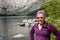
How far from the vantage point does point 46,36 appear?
3.86 metres

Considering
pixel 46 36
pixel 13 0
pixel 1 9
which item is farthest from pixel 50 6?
pixel 13 0

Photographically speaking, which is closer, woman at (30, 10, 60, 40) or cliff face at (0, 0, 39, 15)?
woman at (30, 10, 60, 40)

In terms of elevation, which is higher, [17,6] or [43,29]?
[43,29]

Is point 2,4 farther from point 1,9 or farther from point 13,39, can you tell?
point 13,39

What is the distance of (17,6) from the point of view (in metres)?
52.6

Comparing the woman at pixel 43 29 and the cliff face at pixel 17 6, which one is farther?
the cliff face at pixel 17 6

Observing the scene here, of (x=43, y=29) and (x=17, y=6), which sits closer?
(x=43, y=29)

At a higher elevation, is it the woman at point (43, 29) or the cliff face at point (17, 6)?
the woman at point (43, 29)

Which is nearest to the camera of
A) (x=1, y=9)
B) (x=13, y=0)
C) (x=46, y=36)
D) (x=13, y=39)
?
(x=46, y=36)

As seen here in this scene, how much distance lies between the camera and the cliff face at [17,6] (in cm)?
4786

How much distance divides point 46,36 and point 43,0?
3.96 metres

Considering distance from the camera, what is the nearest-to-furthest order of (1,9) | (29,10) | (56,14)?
(56,14) < (29,10) < (1,9)

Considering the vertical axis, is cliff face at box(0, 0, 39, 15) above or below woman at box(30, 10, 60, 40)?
below

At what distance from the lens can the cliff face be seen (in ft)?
157
